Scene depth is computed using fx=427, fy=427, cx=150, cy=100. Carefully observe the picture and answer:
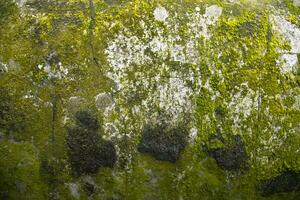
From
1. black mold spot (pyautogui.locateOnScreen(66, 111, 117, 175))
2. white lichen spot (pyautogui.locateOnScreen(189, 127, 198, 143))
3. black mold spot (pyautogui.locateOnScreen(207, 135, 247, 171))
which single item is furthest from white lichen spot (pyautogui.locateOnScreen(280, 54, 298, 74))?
black mold spot (pyautogui.locateOnScreen(66, 111, 117, 175))

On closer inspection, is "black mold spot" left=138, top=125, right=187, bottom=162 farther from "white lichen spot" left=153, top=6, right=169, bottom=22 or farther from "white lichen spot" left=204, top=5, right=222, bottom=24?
"white lichen spot" left=204, top=5, right=222, bottom=24

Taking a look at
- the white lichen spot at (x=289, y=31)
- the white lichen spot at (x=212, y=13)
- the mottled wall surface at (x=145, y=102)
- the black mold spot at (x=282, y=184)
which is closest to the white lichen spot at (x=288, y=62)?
the mottled wall surface at (x=145, y=102)

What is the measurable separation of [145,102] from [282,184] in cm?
353

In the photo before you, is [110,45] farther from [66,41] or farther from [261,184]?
[261,184]

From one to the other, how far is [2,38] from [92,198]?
12.5ft

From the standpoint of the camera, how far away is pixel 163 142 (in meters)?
8.99

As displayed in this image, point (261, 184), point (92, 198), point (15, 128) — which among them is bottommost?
point (261, 184)

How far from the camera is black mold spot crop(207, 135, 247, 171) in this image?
9156 millimetres

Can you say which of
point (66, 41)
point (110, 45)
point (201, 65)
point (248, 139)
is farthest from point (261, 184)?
point (66, 41)

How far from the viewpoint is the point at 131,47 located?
9.20 m

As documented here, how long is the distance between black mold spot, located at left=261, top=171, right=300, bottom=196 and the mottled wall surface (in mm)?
25

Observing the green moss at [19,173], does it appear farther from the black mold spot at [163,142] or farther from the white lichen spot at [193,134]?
the white lichen spot at [193,134]

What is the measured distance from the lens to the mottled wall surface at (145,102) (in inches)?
343

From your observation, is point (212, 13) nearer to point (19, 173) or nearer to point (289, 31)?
point (289, 31)
